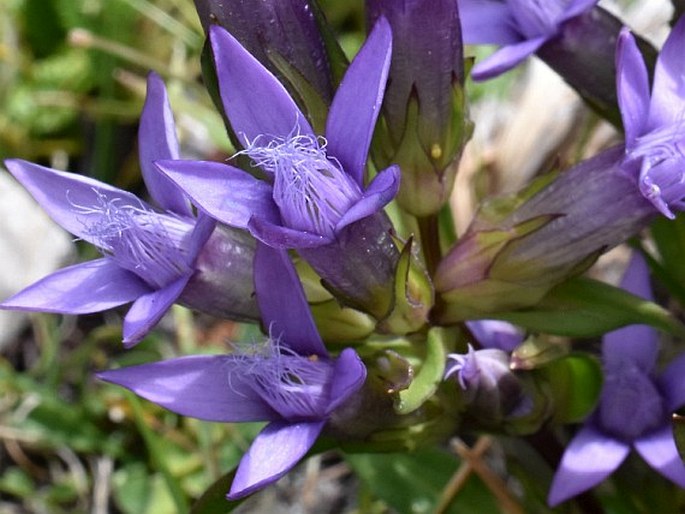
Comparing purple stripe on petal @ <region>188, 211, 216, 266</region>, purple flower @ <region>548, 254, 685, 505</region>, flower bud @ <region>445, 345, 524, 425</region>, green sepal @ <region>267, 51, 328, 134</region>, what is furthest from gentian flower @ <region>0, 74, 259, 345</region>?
purple flower @ <region>548, 254, 685, 505</region>

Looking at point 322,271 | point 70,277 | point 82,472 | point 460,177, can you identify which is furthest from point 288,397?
point 460,177

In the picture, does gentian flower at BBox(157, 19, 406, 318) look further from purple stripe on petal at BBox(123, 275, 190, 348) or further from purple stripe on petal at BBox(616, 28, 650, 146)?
purple stripe on petal at BBox(616, 28, 650, 146)

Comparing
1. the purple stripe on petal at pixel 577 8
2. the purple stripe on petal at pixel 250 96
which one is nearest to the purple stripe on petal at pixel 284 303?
the purple stripe on petal at pixel 250 96

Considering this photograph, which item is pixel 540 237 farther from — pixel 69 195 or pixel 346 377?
pixel 69 195

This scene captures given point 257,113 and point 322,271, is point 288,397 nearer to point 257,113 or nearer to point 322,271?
point 322,271

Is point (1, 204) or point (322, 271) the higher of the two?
point (322, 271)

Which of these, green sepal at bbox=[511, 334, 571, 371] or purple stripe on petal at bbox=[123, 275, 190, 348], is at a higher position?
purple stripe on petal at bbox=[123, 275, 190, 348]

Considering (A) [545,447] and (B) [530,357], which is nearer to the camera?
(B) [530,357]

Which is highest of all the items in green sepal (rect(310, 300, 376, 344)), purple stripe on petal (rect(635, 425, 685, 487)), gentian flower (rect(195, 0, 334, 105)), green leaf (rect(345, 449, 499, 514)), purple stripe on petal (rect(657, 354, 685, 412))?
gentian flower (rect(195, 0, 334, 105))
